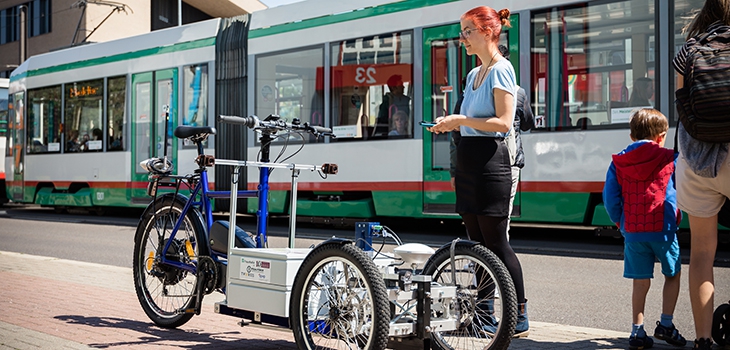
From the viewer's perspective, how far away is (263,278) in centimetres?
443

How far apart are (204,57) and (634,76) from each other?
7921 mm

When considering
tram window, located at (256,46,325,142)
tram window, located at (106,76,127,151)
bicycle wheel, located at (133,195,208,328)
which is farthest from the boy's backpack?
tram window, located at (106,76,127,151)

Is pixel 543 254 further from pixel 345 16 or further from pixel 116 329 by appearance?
pixel 116 329

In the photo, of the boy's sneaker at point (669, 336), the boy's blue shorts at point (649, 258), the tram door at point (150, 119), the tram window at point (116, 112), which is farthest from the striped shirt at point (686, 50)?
the tram window at point (116, 112)

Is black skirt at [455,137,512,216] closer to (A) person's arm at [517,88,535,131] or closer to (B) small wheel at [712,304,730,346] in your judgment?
(A) person's arm at [517,88,535,131]

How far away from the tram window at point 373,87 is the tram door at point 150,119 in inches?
162

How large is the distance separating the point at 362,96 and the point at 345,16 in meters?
1.24

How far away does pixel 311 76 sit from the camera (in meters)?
13.3

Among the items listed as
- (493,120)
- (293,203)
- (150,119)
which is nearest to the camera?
(493,120)

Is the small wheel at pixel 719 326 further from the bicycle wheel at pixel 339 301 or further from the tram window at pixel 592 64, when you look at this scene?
the tram window at pixel 592 64

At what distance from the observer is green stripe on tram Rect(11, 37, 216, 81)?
1520 cm

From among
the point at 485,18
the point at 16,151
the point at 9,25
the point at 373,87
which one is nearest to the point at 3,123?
the point at 16,151

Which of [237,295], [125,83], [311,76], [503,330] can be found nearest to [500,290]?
[503,330]

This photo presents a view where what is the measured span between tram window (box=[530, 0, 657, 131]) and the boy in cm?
506
